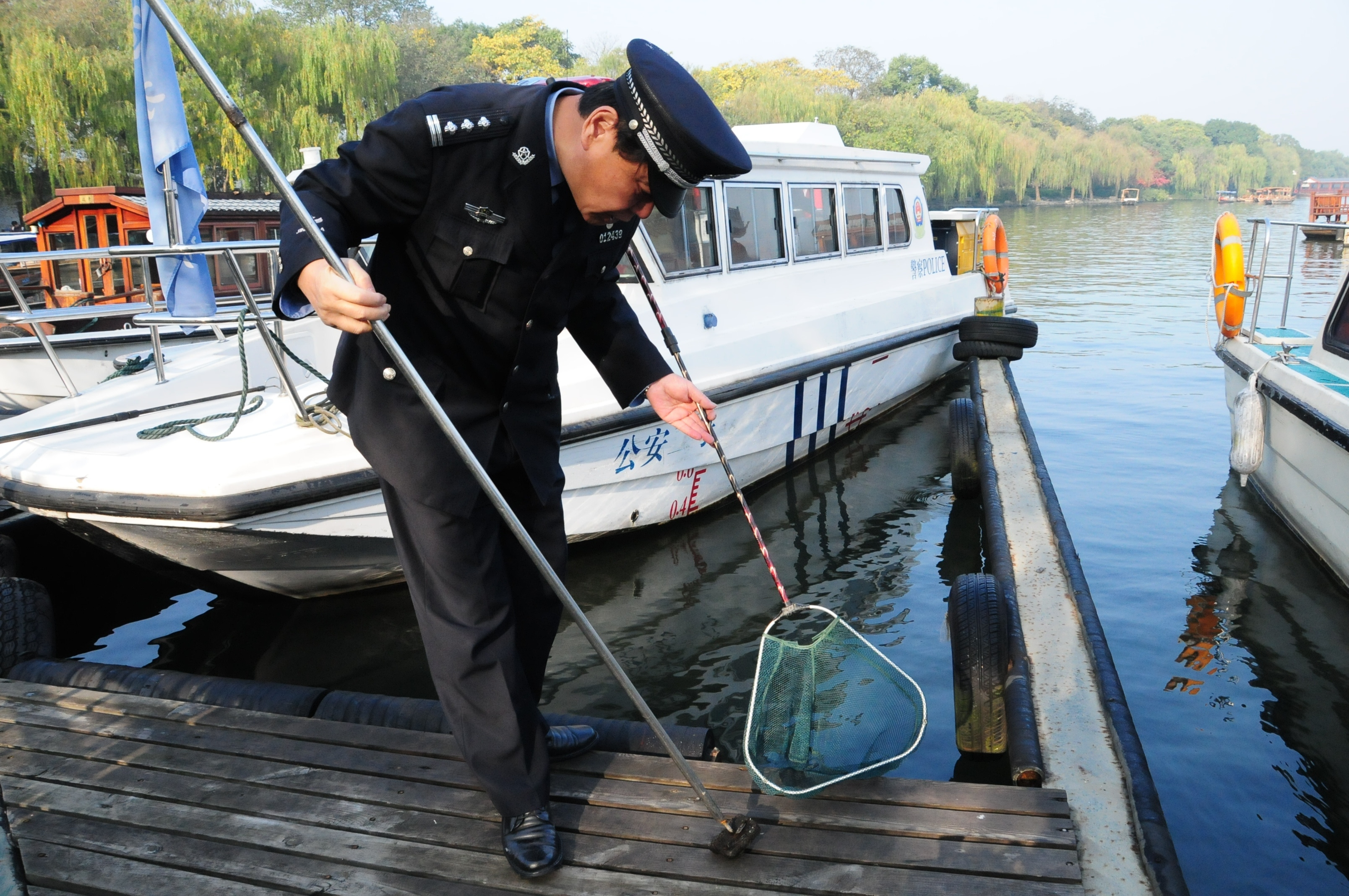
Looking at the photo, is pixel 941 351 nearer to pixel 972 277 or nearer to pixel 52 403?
pixel 972 277

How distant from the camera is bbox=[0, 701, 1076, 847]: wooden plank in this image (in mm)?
2438

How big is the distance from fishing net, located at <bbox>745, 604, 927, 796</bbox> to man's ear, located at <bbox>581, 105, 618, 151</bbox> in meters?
1.36

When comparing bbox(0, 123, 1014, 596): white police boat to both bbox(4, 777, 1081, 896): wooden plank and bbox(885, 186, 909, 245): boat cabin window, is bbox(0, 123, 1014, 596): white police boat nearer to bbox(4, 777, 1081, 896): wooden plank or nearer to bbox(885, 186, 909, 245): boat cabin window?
bbox(885, 186, 909, 245): boat cabin window

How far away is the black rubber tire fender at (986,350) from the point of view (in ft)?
30.2

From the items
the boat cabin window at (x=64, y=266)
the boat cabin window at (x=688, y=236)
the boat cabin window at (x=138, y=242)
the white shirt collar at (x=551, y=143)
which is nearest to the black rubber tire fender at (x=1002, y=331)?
the boat cabin window at (x=688, y=236)

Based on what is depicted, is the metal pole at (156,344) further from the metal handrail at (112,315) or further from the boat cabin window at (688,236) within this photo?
the boat cabin window at (688,236)

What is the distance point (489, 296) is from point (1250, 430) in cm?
583

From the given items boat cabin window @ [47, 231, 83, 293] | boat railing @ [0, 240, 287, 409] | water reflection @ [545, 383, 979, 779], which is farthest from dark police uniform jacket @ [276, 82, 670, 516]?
boat cabin window @ [47, 231, 83, 293]

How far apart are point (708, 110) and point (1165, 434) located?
8.01 metres

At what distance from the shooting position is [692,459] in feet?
19.9

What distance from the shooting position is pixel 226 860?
2.46 meters

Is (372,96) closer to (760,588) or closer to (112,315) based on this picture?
(112,315)

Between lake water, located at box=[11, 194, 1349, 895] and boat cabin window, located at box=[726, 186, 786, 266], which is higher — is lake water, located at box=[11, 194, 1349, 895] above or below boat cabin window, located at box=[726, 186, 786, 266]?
below

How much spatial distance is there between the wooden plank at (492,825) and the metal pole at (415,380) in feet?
0.59
